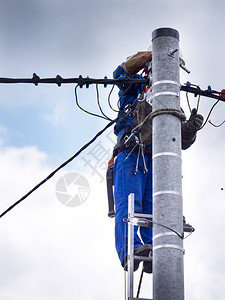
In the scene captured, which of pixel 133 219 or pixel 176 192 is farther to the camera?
pixel 133 219

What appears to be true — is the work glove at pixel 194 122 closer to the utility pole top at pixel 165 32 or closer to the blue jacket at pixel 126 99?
the blue jacket at pixel 126 99

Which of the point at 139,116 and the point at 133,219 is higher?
the point at 139,116

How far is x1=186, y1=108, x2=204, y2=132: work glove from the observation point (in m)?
8.84

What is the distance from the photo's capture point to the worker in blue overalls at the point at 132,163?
30.6 feet

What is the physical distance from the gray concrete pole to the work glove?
133 centimetres

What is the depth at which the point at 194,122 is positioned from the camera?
29.6 ft

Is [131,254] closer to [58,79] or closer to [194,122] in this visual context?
[194,122]

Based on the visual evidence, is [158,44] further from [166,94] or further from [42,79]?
[42,79]

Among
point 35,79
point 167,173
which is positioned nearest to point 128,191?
point 35,79

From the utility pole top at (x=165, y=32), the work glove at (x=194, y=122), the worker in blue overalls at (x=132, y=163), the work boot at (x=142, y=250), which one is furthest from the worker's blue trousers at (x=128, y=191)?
the utility pole top at (x=165, y=32)

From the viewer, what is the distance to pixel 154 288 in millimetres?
6727

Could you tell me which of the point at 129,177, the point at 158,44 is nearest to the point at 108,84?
the point at 158,44

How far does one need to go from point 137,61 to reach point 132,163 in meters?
1.53

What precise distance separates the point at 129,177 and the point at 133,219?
1708mm
